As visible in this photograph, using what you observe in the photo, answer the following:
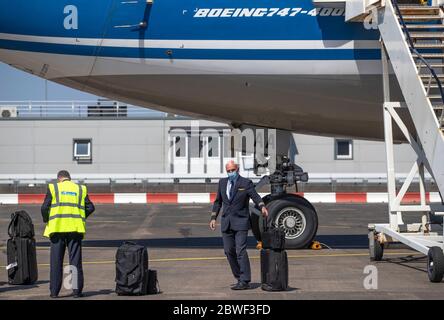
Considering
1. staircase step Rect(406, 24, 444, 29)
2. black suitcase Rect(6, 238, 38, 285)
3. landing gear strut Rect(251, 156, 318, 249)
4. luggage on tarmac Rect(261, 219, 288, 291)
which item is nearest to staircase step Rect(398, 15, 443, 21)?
staircase step Rect(406, 24, 444, 29)

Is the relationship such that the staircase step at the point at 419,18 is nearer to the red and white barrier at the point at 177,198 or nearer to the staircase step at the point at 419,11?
the staircase step at the point at 419,11

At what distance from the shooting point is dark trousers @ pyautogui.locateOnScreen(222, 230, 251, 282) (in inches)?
478

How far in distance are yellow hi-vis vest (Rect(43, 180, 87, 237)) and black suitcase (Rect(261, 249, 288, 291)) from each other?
8.10 ft

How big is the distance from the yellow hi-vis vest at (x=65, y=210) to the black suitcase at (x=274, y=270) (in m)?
2.47

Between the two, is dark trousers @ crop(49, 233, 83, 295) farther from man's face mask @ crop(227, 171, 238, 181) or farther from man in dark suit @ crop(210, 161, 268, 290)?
man's face mask @ crop(227, 171, 238, 181)

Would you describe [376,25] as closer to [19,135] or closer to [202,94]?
[202,94]

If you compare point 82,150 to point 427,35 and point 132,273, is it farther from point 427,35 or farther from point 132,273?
point 132,273

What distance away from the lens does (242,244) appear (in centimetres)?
1232

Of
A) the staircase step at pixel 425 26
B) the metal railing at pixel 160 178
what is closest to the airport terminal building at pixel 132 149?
the metal railing at pixel 160 178

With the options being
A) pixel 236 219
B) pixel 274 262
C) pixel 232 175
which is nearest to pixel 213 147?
pixel 232 175

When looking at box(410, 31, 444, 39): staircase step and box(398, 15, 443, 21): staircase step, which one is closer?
box(410, 31, 444, 39): staircase step

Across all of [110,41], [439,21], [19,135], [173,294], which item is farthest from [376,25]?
[19,135]
